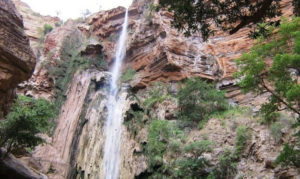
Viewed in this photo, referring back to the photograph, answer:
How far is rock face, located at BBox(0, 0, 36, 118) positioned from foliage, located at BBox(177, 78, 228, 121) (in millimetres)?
9646

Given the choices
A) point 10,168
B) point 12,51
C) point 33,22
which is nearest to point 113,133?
point 10,168

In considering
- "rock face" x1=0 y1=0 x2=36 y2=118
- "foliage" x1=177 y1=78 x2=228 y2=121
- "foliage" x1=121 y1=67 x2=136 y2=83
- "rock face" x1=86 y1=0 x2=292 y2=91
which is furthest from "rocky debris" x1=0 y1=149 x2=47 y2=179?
"foliage" x1=121 y1=67 x2=136 y2=83

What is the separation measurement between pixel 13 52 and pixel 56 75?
1862cm

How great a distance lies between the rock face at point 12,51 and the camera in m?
8.48

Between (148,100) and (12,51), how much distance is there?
1158 centimetres

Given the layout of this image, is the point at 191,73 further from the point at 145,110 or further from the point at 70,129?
the point at 70,129

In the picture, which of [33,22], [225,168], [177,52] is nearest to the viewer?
[225,168]

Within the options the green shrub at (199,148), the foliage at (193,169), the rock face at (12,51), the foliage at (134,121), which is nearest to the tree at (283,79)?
the green shrub at (199,148)

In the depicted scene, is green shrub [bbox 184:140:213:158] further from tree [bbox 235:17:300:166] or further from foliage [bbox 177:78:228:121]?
foliage [bbox 177:78:228:121]

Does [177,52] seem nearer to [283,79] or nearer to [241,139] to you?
[241,139]

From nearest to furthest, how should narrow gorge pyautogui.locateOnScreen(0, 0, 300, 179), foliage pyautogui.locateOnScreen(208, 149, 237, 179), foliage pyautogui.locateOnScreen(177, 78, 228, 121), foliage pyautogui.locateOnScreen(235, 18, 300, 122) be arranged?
foliage pyautogui.locateOnScreen(235, 18, 300, 122), narrow gorge pyautogui.locateOnScreen(0, 0, 300, 179), foliage pyautogui.locateOnScreen(208, 149, 237, 179), foliage pyautogui.locateOnScreen(177, 78, 228, 121)

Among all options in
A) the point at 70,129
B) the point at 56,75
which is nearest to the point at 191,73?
the point at 70,129

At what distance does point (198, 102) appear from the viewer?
16.7 metres

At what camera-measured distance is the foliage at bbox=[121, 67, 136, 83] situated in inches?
906
